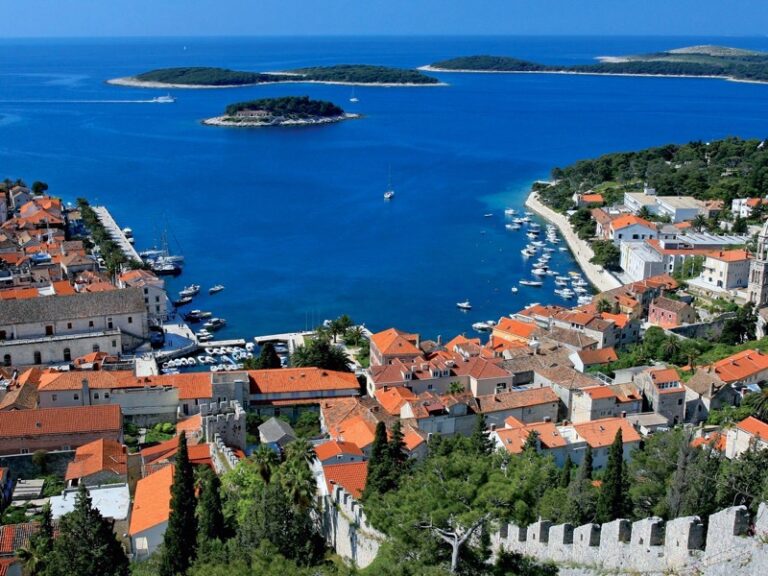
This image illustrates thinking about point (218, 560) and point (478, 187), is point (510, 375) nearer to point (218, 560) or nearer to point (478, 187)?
point (218, 560)

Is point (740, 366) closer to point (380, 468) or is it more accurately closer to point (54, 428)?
point (380, 468)

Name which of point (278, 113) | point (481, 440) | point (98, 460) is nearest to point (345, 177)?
point (278, 113)

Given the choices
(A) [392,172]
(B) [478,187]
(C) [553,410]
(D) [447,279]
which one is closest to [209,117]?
(A) [392,172]

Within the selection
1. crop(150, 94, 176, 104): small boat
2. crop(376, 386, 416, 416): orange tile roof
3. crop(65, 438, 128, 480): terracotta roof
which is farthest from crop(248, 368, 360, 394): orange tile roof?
crop(150, 94, 176, 104): small boat

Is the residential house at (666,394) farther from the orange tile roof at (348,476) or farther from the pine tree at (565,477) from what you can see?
the orange tile roof at (348,476)

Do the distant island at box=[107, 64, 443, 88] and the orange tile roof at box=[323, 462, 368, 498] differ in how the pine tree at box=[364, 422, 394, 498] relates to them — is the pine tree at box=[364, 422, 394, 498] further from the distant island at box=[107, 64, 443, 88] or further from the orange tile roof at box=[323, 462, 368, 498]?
the distant island at box=[107, 64, 443, 88]
